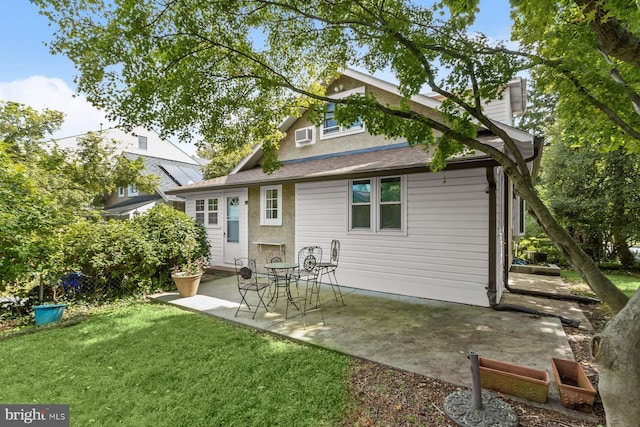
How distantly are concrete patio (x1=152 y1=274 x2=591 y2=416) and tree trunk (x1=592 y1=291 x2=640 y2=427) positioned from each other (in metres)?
0.74

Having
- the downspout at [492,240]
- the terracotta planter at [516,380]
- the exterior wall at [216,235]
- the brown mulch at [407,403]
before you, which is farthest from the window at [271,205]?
the terracotta planter at [516,380]

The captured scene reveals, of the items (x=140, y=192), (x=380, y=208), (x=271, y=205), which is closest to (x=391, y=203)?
(x=380, y=208)

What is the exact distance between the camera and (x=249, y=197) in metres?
9.98

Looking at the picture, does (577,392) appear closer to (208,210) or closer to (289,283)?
(289,283)

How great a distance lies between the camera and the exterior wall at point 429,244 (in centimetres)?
597

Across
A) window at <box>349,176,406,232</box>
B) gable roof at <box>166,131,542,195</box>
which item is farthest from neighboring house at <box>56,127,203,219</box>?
window at <box>349,176,406,232</box>

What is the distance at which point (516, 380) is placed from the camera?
288cm

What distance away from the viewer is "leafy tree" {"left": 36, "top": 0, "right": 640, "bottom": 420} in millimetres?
4031

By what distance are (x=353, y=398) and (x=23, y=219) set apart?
6219mm

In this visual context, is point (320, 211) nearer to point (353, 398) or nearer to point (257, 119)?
point (257, 119)

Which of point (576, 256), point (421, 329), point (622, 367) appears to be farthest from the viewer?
point (421, 329)

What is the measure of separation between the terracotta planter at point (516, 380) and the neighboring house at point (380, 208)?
296 cm

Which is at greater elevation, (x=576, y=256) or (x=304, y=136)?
(x=304, y=136)

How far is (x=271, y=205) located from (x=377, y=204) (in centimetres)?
373
